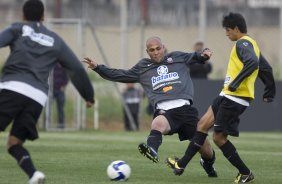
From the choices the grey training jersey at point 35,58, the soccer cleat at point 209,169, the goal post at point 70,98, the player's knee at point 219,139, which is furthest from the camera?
the goal post at point 70,98

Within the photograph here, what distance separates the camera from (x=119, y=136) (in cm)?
2297

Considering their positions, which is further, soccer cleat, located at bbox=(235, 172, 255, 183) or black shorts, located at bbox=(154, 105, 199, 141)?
black shorts, located at bbox=(154, 105, 199, 141)

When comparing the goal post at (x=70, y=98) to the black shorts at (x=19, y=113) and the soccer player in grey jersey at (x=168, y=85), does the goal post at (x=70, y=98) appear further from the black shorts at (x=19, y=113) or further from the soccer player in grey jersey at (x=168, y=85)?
the black shorts at (x=19, y=113)

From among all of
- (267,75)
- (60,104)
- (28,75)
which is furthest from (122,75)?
(60,104)

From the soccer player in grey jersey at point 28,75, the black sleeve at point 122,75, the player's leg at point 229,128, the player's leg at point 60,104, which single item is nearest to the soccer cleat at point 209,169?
the player's leg at point 229,128

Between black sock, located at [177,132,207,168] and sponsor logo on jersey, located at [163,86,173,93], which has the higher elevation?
sponsor logo on jersey, located at [163,86,173,93]

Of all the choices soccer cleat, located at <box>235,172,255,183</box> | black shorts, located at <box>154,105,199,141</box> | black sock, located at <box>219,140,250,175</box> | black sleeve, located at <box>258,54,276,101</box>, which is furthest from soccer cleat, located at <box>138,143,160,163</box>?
black sleeve, located at <box>258,54,276,101</box>

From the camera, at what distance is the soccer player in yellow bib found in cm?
1195

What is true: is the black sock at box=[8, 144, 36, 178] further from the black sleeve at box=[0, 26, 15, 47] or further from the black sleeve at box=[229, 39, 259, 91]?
the black sleeve at box=[229, 39, 259, 91]

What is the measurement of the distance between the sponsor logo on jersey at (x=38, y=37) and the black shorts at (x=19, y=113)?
63 cm

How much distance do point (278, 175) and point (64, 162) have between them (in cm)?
338

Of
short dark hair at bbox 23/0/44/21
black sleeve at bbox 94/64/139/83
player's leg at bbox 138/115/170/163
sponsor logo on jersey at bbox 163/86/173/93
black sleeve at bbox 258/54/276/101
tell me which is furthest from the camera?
black sleeve at bbox 94/64/139/83

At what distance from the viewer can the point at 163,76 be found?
517 inches

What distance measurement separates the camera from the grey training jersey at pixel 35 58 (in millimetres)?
10391
